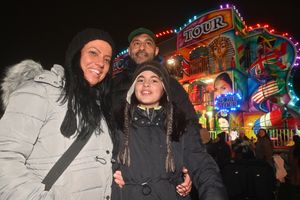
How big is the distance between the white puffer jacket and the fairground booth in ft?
60.9

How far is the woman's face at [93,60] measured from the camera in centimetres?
269

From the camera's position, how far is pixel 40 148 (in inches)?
83.1

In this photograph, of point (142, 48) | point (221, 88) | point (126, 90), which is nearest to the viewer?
point (126, 90)

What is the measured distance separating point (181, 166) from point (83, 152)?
1130 mm

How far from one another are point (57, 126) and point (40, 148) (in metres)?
0.21

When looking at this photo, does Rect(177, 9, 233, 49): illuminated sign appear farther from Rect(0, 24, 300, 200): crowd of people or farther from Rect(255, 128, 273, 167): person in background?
Rect(0, 24, 300, 200): crowd of people

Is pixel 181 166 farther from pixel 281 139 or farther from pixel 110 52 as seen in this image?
pixel 281 139

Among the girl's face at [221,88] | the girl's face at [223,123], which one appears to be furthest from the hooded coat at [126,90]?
the girl's face at [221,88]

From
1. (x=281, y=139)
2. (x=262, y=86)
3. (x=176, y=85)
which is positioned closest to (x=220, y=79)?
(x=262, y=86)

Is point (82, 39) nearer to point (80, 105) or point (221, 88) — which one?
point (80, 105)

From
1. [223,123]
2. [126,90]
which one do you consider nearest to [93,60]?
[126,90]

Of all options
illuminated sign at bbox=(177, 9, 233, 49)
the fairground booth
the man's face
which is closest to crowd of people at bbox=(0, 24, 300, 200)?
the man's face

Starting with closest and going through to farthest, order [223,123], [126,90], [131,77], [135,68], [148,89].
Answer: [148,89] → [126,90] → [131,77] → [135,68] → [223,123]

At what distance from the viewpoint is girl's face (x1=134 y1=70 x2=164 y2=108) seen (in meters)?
3.20
